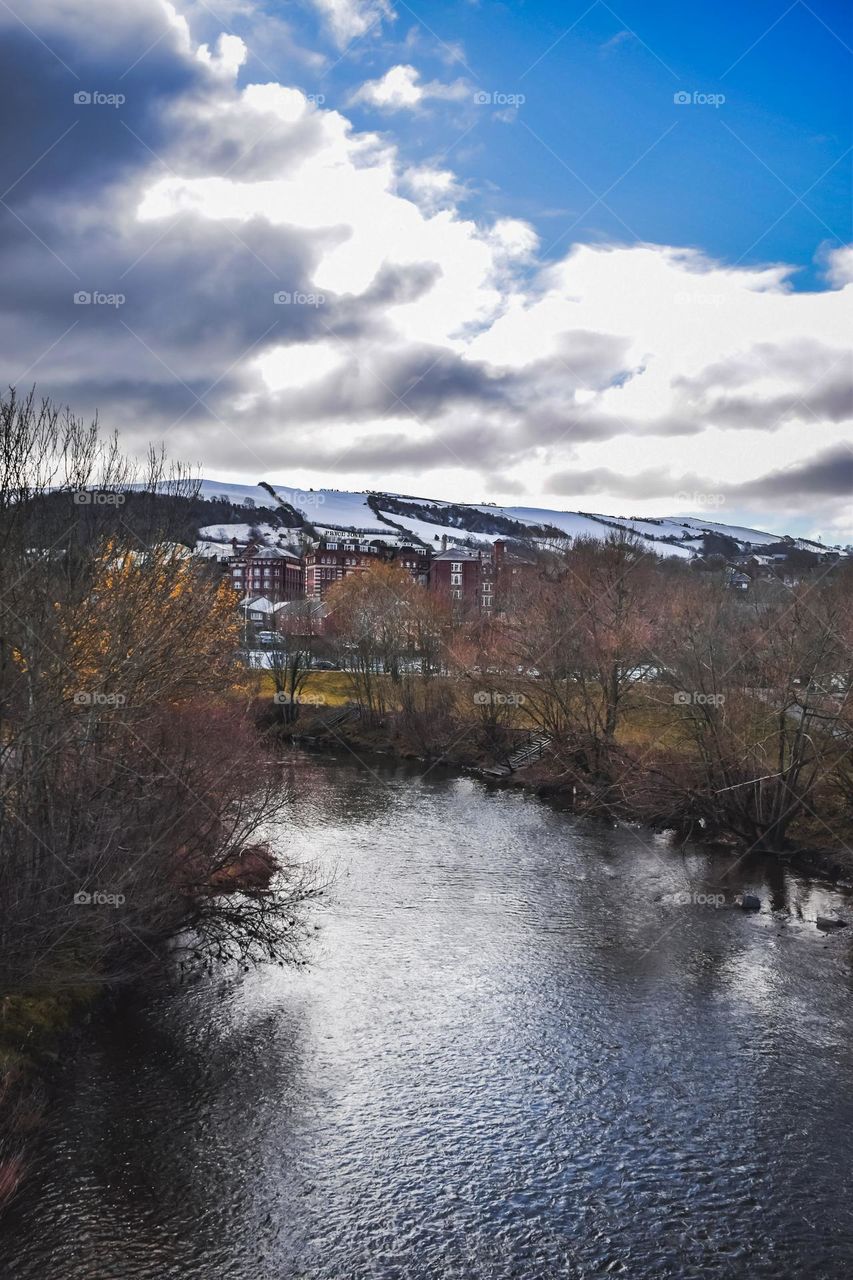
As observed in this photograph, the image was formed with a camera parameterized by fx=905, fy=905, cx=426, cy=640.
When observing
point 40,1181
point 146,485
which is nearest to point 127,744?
point 146,485

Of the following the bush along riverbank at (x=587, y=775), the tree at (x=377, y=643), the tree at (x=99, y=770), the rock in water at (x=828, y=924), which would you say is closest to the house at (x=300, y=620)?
the tree at (x=377, y=643)

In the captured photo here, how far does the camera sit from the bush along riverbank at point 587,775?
28.8 metres

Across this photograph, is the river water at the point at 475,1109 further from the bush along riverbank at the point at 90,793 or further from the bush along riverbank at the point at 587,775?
the bush along riverbank at the point at 587,775
